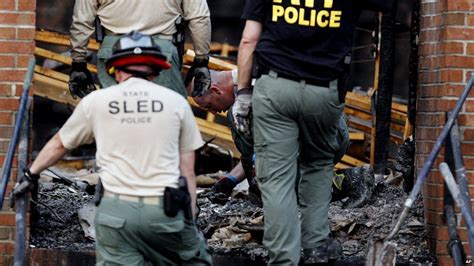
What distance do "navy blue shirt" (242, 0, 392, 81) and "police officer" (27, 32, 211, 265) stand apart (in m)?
1.05

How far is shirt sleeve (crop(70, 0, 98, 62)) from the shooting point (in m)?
7.54

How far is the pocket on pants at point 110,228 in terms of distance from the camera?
571 cm

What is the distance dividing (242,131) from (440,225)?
4.79 ft

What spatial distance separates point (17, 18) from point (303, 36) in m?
1.79

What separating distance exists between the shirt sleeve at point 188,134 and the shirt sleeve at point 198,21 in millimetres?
1762

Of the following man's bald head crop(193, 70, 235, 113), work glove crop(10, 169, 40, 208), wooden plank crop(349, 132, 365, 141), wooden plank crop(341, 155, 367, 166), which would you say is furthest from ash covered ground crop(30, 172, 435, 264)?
wooden plank crop(349, 132, 365, 141)

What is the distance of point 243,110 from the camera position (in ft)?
22.9

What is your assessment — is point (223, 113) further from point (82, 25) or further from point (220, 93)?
point (82, 25)

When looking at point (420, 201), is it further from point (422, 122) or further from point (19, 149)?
point (19, 149)

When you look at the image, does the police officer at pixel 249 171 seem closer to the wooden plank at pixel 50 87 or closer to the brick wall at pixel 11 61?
the brick wall at pixel 11 61

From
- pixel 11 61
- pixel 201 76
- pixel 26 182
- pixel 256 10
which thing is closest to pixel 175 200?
pixel 26 182

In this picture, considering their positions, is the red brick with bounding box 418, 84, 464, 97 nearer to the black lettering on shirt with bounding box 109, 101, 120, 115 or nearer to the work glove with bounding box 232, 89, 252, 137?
the work glove with bounding box 232, 89, 252, 137

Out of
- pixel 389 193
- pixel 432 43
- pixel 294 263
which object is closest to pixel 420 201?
pixel 389 193

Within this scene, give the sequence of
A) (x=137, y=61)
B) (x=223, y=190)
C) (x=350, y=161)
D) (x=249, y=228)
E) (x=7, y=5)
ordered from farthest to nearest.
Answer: (x=350, y=161) < (x=223, y=190) < (x=249, y=228) < (x=7, y=5) < (x=137, y=61)
